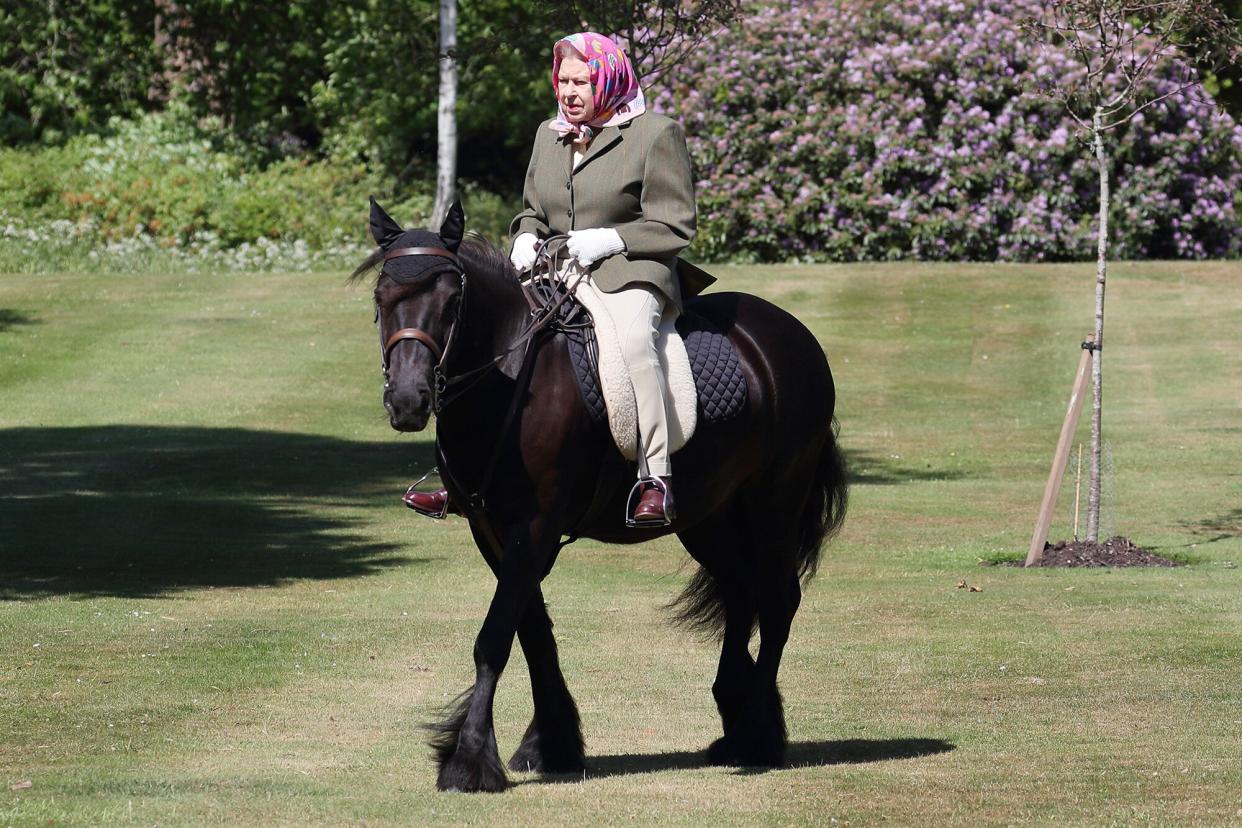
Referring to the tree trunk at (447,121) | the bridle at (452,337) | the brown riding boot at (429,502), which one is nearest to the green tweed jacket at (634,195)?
the bridle at (452,337)

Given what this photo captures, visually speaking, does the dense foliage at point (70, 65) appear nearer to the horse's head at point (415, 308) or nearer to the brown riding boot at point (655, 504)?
the brown riding boot at point (655, 504)

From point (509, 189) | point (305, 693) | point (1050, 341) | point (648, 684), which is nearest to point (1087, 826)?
point (648, 684)

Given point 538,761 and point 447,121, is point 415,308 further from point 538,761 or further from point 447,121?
point 447,121

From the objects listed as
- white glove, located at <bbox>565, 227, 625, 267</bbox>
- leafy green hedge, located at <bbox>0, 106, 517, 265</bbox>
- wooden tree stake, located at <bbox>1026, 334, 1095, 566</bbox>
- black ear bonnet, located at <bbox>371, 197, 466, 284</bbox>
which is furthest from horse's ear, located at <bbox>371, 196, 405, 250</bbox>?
leafy green hedge, located at <bbox>0, 106, 517, 265</bbox>

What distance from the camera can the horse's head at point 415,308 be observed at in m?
6.38

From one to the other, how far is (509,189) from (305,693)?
1136 inches

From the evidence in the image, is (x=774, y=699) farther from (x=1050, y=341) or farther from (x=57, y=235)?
(x=57, y=235)

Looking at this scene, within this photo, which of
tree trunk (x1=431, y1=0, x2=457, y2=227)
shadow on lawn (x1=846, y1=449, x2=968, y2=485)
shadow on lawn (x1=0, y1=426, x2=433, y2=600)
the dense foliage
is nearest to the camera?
shadow on lawn (x1=0, y1=426, x2=433, y2=600)

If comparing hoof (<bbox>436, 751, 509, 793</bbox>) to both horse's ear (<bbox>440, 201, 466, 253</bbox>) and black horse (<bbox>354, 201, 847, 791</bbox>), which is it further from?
horse's ear (<bbox>440, 201, 466, 253</bbox>)

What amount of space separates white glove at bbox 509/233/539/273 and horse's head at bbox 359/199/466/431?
0.66 m

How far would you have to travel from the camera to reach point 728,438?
775 cm

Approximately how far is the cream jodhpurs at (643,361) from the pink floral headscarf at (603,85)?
2.13 feet

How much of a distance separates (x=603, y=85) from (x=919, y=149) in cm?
2382

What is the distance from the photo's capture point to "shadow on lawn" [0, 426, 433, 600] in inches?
527
